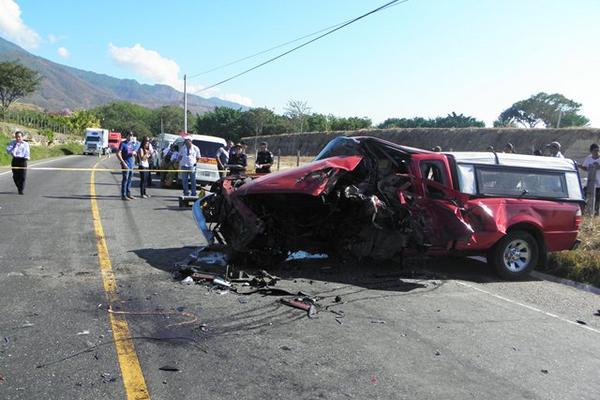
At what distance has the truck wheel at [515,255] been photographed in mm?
7574

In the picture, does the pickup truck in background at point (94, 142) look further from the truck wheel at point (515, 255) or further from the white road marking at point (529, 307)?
the white road marking at point (529, 307)

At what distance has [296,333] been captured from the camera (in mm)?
4820

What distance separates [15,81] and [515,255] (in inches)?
3564

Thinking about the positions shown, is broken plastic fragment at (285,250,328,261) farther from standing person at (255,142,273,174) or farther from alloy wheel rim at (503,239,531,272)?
standing person at (255,142,273,174)

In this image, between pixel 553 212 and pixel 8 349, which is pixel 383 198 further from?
pixel 8 349

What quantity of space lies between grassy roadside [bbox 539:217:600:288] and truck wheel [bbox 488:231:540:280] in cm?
43

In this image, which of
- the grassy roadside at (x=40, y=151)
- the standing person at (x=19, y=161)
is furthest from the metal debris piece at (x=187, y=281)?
the grassy roadside at (x=40, y=151)

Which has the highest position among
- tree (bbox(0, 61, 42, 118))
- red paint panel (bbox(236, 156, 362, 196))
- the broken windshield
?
tree (bbox(0, 61, 42, 118))

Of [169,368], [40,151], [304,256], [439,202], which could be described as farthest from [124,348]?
[40,151]

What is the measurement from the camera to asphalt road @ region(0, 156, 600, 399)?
377cm

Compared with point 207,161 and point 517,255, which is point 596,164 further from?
point 207,161

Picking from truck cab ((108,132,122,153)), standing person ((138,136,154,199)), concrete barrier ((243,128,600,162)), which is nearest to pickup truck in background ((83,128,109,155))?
truck cab ((108,132,122,153))

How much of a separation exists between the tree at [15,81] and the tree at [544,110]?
242 feet

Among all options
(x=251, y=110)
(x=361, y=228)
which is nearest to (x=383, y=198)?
(x=361, y=228)
